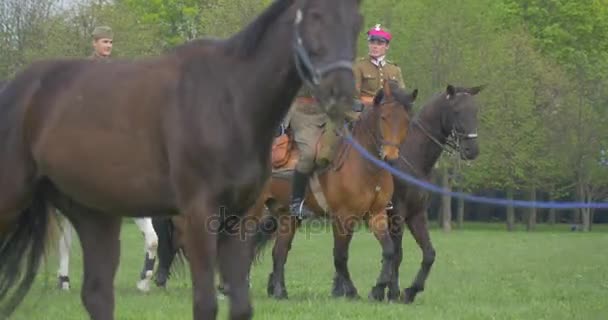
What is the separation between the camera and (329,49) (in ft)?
19.7

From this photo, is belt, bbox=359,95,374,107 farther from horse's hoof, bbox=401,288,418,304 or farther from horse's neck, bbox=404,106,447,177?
horse's hoof, bbox=401,288,418,304

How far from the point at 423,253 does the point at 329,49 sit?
8.06m

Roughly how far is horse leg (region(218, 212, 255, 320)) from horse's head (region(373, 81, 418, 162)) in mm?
6461

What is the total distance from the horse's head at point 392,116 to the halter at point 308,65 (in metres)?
6.82

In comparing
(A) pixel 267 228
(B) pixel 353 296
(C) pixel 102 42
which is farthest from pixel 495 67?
(C) pixel 102 42

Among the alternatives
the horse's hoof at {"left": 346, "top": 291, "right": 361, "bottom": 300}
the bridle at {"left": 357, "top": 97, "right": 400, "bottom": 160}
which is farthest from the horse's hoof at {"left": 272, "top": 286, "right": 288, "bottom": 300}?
the bridle at {"left": 357, "top": 97, "right": 400, "bottom": 160}

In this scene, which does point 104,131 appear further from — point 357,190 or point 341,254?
point 341,254

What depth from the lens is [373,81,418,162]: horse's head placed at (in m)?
13.1

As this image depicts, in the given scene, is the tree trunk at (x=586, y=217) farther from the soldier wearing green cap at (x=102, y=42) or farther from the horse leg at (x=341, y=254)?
the soldier wearing green cap at (x=102, y=42)

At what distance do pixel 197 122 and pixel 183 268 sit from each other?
720 cm

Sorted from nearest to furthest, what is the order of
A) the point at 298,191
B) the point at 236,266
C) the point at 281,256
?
the point at 236,266 → the point at 298,191 → the point at 281,256

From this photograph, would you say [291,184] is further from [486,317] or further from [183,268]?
[486,317]

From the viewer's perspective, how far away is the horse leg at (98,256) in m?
7.62

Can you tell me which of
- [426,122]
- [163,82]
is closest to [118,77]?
[163,82]
